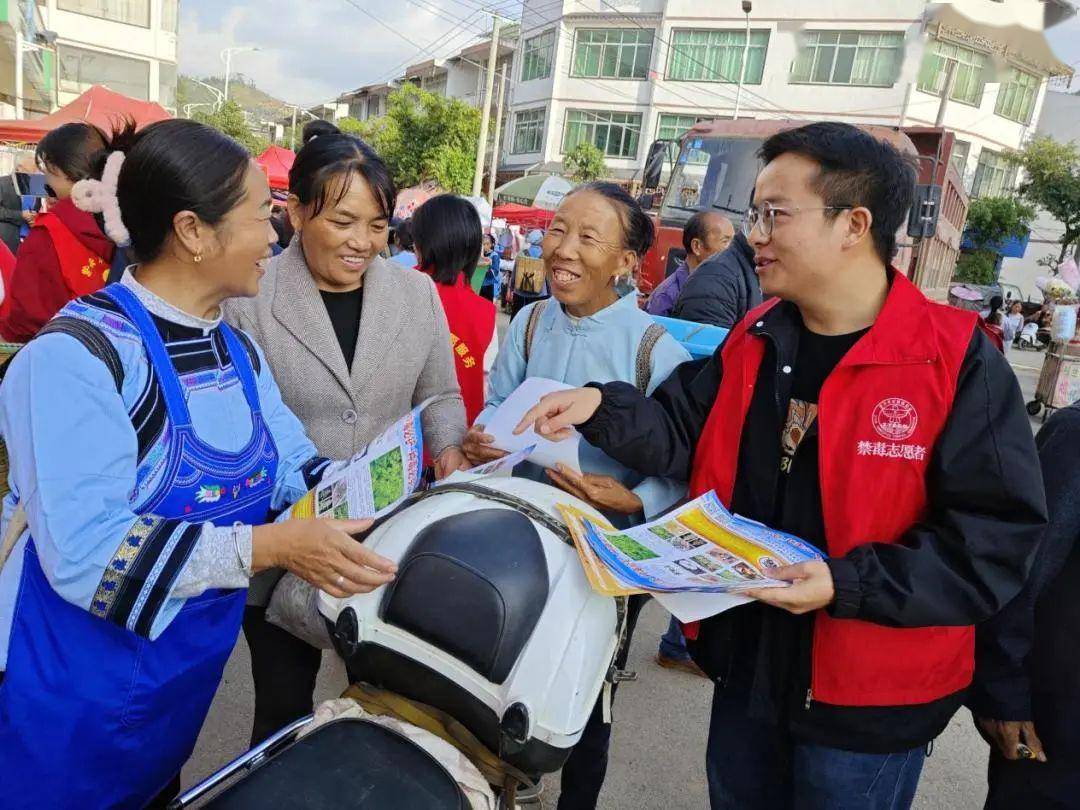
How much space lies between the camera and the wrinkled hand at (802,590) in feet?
3.85

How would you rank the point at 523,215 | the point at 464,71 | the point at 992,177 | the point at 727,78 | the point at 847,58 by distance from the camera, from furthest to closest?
the point at 464,71 → the point at 992,177 → the point at 727,78 → the point at 847,58 → the point at 523,215

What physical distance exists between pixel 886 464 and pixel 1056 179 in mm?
27766

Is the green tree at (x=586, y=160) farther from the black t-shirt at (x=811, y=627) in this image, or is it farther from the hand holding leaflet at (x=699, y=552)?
the hand holding leaflet at (x=699, y=552)

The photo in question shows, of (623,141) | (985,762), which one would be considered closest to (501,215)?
(623,141)

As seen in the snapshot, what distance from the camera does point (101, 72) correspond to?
90.5 feet

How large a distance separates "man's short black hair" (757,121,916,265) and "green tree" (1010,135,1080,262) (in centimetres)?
2733

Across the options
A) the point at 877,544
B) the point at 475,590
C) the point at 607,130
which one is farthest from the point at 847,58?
the point at 475,590

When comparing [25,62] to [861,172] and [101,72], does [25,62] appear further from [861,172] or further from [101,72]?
[861,172]

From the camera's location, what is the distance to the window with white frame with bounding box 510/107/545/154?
30531mm

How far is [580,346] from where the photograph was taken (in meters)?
1.84

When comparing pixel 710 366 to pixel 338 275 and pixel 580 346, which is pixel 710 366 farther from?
pixel 338 275

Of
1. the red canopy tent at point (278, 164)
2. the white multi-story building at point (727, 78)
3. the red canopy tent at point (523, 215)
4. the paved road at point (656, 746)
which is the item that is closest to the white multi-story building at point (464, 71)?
the white multi-story building at point (727, 78)

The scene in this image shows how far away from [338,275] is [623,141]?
28.4 meters

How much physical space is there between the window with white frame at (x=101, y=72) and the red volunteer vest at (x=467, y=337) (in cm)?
3030
